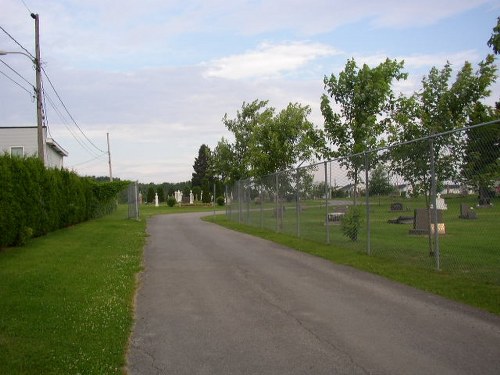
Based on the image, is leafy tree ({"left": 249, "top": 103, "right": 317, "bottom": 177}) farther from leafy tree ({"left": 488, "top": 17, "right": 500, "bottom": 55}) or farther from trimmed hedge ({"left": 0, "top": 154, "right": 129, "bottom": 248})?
leafy tree ({"left": 488, "top": 17, "right": 500, "bottom": 55})

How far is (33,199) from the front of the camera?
17.2 meters

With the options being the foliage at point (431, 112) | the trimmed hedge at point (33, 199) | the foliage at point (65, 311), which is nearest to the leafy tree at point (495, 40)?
the foliage at point (431, 112)

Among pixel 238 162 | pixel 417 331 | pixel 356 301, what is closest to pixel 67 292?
pixel 356 301

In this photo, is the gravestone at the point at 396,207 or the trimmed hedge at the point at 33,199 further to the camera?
the trimmed hedge at the point at 33,199

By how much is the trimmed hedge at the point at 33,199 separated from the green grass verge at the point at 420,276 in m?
7.58

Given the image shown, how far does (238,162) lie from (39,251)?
2180cm

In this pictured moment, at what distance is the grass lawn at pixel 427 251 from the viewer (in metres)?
8.56


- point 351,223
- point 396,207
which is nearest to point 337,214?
point 351,223

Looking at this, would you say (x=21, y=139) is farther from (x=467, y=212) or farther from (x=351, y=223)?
(x=467, y=212)

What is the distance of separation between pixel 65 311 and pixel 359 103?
11.7 metres

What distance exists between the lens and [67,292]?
8.61 m

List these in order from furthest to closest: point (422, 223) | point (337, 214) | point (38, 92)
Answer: point (38, 92)
point (337, 214)
point (422, 223)

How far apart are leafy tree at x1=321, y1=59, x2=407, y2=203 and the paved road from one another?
269 inches

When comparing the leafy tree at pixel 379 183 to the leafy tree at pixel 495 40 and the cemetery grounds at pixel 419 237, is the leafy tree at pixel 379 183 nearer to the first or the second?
the cemetery grounds at pixel 419 237
